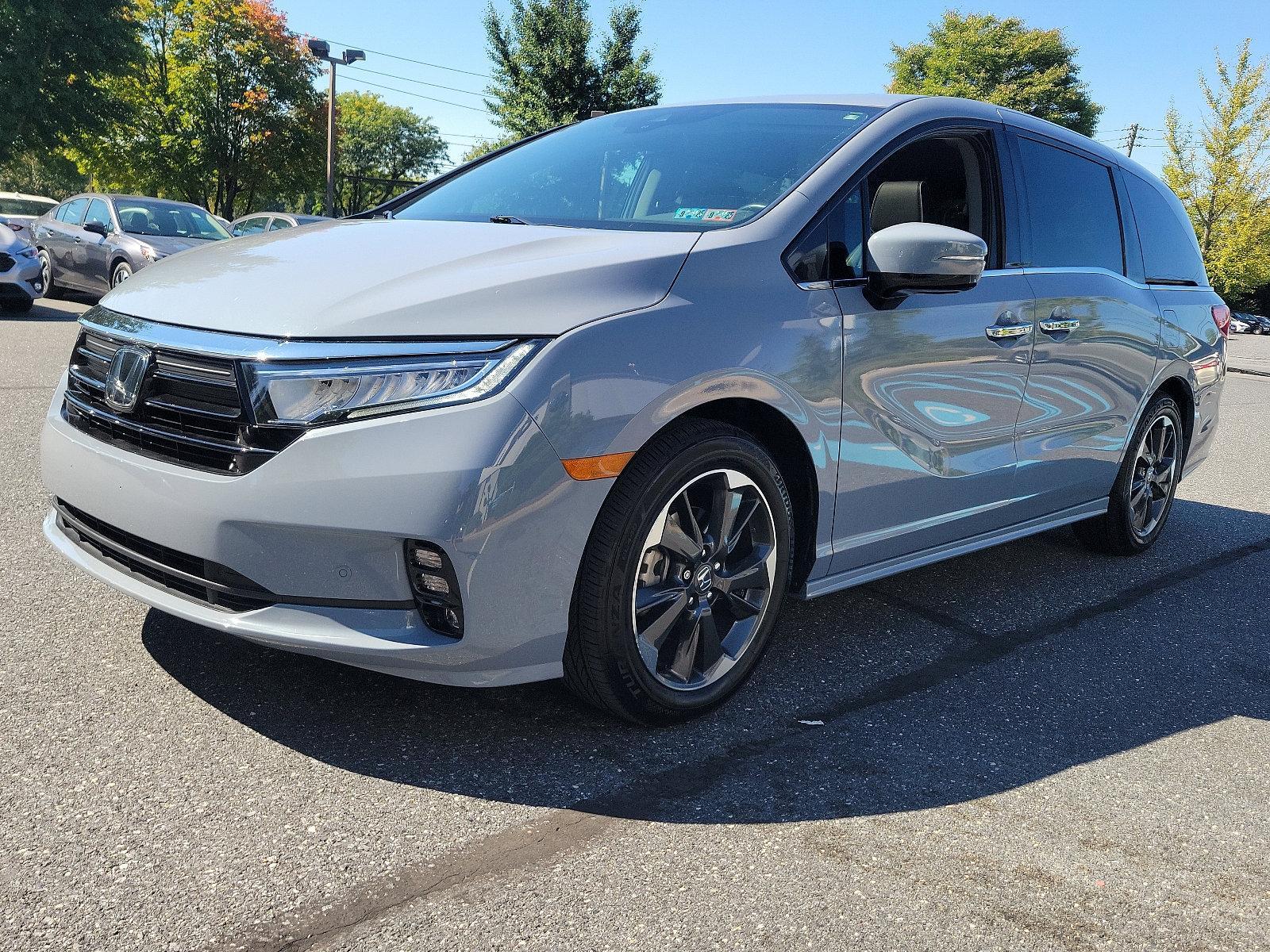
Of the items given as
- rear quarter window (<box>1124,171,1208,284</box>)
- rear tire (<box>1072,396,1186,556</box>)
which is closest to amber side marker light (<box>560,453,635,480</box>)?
rear tire (<box>1072,396,1186,556</box>)

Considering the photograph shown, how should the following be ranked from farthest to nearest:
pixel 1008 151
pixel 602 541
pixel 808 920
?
pixel 1008 151
pixel 602 541
pixel 808 920

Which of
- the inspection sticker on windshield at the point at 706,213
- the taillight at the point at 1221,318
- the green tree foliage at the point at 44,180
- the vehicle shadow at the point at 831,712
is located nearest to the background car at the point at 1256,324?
the green tree foliage at the point at 44,180

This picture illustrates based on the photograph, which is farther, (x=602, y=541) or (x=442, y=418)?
(x=602, y=541)

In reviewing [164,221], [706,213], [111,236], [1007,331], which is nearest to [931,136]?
[1007,331]

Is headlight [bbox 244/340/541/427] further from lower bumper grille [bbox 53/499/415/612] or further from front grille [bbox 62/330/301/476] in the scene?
lower bumper grille [bbox 53/499/415/612]

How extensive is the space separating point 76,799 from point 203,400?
89 cm

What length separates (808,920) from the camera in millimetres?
2143

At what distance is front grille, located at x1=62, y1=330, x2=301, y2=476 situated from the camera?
2.42m

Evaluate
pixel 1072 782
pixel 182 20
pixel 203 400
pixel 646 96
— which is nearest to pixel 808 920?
pixel 1072 782

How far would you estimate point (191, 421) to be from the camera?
2506 mm

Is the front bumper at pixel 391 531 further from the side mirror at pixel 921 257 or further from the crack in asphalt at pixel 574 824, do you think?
the side mirror at pixel 921 257

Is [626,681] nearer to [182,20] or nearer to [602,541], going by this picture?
[602,541]

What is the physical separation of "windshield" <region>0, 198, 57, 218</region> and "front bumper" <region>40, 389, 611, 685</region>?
2173 centimetres

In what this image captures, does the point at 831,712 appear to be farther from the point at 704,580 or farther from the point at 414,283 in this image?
the point at 414,283
